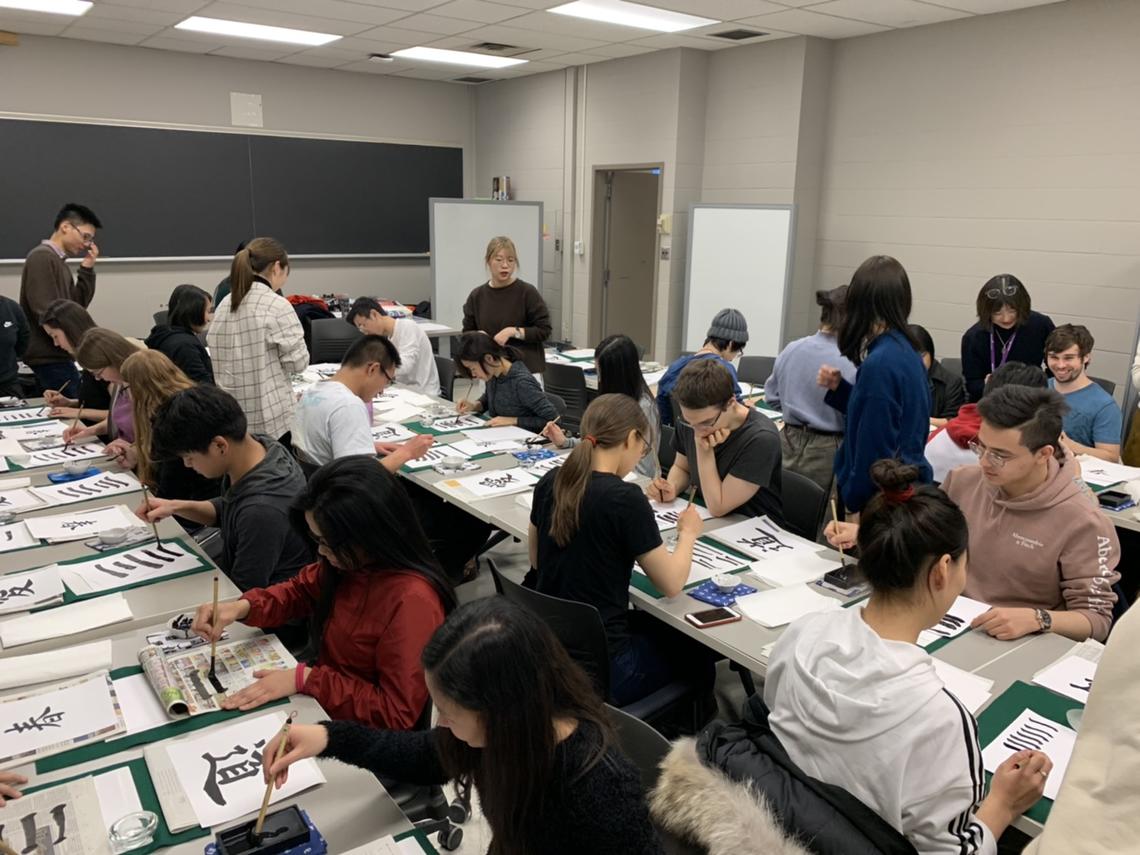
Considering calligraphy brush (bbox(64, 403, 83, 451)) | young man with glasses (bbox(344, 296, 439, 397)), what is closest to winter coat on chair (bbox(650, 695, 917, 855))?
calligraphy brush (bbox(64, 403, 83, 451))

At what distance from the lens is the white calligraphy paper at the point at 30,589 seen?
85.3 inches

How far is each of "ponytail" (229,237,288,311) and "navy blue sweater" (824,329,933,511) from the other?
2807 mm

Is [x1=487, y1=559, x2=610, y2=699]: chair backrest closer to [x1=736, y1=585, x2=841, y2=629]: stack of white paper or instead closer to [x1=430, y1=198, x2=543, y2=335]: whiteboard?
[x1=736, y1=585, x2=841, y2=629]: stack of white paper

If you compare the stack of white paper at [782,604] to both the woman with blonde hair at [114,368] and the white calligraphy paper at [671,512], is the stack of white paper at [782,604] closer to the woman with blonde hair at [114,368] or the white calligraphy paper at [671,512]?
the white calligraphy paper at [671,512]

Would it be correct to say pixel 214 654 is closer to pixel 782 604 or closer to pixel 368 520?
pixel 368 520

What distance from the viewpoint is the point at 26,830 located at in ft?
4.50

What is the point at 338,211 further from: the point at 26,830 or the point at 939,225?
the point at 26,830

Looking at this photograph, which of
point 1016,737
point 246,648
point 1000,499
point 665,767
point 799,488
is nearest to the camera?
point 665,767

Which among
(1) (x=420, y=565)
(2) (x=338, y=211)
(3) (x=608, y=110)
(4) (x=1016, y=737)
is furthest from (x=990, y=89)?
(2) (x=338, y=211)

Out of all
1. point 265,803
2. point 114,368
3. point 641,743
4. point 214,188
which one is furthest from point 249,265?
point 214,188

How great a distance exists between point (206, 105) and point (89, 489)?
5.59m

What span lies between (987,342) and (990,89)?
1826mm

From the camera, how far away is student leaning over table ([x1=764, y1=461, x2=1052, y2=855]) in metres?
1.32

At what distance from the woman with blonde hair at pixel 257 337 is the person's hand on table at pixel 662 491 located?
1.98 metres
